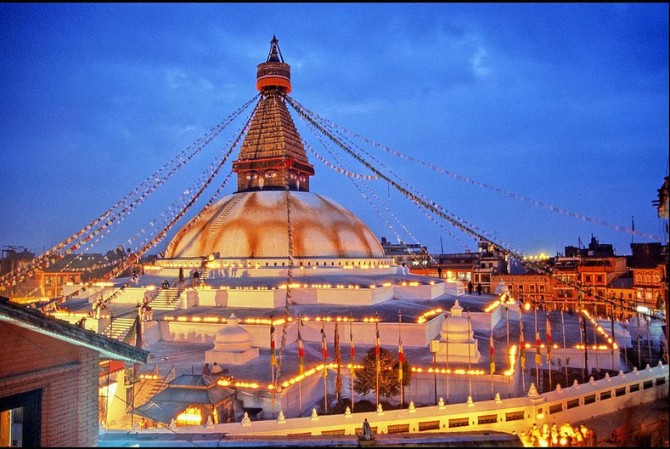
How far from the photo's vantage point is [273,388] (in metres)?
12.8

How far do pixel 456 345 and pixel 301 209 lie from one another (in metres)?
13.4

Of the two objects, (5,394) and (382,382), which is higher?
(5,394)

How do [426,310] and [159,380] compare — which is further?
[426,310]

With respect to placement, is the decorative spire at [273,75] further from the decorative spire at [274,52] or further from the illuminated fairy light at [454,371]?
the illuminated fairy light at [454,371]

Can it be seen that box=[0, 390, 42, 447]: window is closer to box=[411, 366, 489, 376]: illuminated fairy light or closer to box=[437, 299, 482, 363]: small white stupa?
box=[411, 366, 489, 376]: illuminated fairy light

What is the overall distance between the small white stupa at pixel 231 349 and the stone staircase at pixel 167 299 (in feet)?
19.0

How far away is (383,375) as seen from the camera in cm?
1374

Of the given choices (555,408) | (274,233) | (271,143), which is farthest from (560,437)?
(271,143)

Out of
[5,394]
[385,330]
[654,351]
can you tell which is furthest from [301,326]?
[654,351]

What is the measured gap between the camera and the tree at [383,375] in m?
13.7

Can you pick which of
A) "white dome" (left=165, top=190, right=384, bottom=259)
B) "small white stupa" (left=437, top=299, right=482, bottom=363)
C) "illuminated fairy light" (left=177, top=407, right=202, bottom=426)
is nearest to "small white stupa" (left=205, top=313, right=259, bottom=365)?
"illuminated fairy light" (left=177, top=407, right=202, bottom=426)

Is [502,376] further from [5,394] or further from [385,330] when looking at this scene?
[5,394]

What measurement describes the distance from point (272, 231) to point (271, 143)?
21.9 feet

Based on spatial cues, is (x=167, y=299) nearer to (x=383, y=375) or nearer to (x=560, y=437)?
(x=383, y=375)
